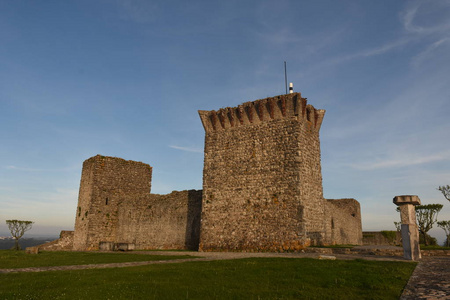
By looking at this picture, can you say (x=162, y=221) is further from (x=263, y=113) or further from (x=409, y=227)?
(x=409, y=227)

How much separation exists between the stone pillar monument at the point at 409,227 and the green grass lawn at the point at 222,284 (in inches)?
125

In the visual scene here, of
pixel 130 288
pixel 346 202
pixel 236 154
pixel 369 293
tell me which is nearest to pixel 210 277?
pixel 130 288

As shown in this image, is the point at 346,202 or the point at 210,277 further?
the point at 346,202

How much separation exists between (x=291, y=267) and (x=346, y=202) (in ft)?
71.7

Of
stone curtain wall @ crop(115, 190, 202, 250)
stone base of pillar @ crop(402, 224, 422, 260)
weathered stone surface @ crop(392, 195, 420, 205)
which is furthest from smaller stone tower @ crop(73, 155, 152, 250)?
stone base of pillar @ crop(402, 224, 422, 260)

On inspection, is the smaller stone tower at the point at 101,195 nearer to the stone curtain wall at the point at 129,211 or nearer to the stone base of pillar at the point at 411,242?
the stone curtain wall at the point at 129,211

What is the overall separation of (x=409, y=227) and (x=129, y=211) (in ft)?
60.4

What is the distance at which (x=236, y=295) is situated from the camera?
496cm

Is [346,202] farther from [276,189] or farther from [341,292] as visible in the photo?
[341,292]

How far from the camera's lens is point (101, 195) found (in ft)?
77.9

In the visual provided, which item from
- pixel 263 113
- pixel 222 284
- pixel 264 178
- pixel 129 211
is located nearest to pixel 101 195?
pixel 129 211

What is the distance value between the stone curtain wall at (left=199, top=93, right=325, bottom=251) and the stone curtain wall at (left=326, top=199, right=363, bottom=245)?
128 inches

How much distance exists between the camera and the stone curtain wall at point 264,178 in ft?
50.5

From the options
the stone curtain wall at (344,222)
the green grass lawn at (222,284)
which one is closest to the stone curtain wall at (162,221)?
the stone curtain wall at (344,222)
